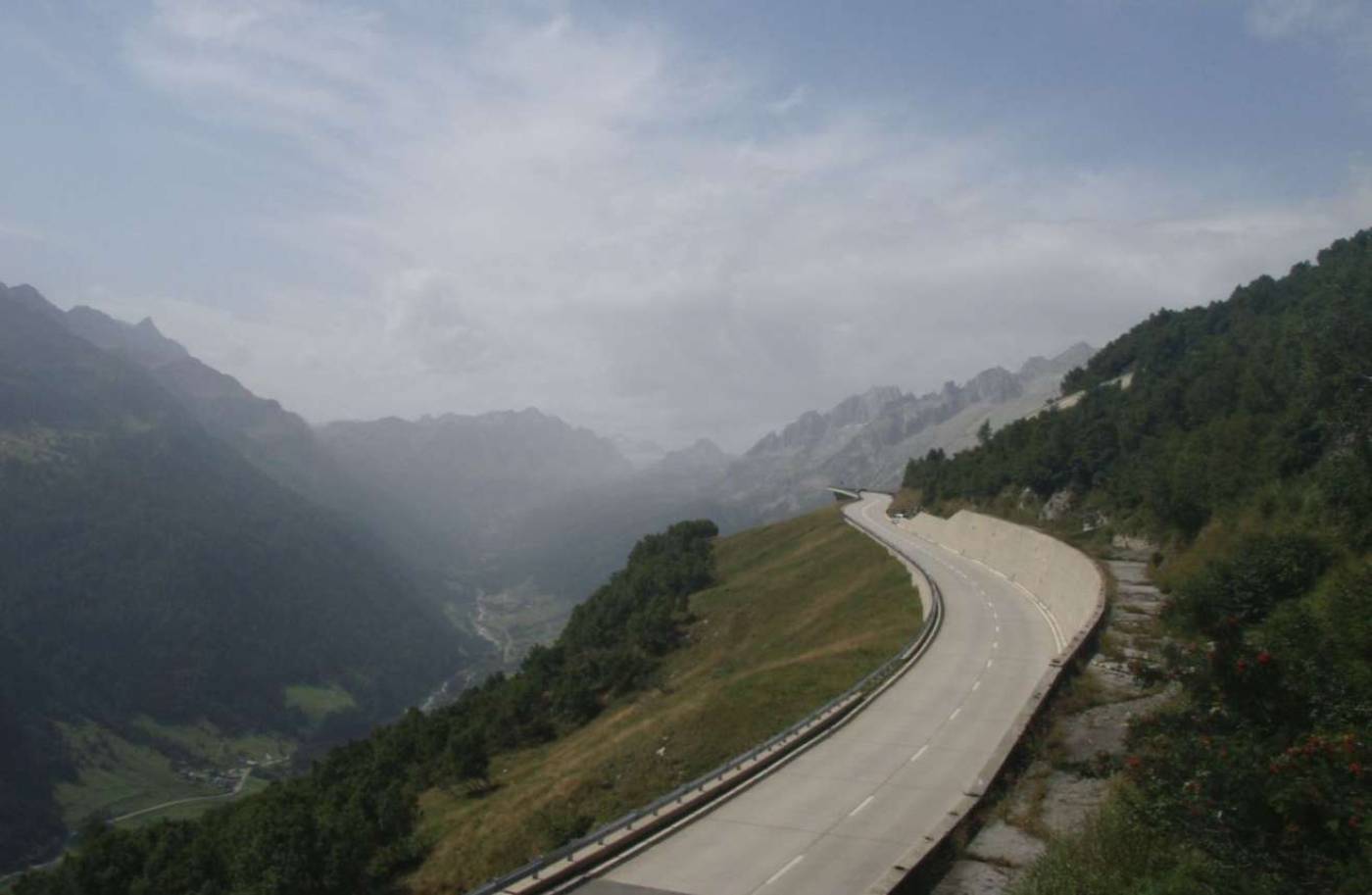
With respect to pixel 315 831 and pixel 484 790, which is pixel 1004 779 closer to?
pixel 315 831

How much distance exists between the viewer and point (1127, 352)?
122250 mm

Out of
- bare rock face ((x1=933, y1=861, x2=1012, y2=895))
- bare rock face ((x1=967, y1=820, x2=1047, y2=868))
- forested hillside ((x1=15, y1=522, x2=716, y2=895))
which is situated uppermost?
bare rock face ((x1=933, y1=861, x2=1012, y2=895))

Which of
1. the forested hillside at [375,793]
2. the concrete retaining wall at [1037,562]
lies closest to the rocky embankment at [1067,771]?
the concrete retaining wall at [1037,562]

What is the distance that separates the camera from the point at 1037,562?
179ft

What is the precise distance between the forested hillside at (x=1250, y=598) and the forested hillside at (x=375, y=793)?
90.5ft

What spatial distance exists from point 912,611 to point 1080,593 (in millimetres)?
12762

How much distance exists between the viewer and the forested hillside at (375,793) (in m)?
31.1

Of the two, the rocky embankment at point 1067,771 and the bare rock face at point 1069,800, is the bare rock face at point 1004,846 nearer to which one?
the rocky embankment at point 1067,771

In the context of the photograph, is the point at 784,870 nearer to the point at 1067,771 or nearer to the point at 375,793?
the point at 1067,771

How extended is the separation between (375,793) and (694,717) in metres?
16.2

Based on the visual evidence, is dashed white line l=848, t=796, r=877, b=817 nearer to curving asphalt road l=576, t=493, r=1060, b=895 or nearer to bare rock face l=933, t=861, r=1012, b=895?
curving asphalt road l=576, t=493, r=1060, b=895

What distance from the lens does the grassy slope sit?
31.3m

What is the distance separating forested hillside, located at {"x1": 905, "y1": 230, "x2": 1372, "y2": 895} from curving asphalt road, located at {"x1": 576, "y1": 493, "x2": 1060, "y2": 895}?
4.59 m

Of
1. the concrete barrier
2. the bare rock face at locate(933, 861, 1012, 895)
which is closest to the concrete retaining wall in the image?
the concrete barrier
